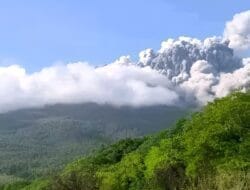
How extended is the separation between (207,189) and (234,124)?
97.4 ft

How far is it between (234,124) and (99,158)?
75.9 metres

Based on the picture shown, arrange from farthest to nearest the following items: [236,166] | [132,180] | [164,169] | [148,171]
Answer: [132,180] → [148,171] → [164,169] → [236,166]

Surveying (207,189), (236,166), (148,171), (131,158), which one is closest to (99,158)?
(131,158)

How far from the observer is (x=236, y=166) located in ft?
195

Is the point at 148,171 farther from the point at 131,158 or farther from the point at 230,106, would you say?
the point at 230,106

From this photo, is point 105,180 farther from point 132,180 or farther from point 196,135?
point 196,135

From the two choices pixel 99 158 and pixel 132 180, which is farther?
pixel 99 158

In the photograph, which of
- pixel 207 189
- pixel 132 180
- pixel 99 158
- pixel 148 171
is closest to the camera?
pixel 207 189

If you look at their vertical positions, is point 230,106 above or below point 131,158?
above

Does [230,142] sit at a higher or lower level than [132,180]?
higher

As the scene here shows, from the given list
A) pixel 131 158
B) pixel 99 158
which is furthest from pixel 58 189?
pixel 99 158

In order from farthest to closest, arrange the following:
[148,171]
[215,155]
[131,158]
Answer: [131,158] → [148,171] → [215,155]

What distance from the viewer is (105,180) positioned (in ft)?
330

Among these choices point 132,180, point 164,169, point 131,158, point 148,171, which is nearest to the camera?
point 164,169
